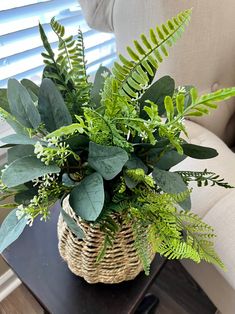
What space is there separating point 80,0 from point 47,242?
0.60 m

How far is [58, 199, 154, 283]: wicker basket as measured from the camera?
0.45 m

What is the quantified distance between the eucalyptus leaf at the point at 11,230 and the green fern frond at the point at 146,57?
8.3 inches

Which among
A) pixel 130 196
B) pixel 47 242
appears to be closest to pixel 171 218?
pixel 130 196

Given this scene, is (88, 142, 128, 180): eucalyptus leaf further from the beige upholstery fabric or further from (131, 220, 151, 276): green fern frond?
the beige upholstery fabric

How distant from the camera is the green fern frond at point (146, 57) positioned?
13.3 inches

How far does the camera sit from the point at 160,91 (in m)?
0.43

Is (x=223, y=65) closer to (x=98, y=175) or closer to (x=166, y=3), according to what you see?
(x=166, y=3)

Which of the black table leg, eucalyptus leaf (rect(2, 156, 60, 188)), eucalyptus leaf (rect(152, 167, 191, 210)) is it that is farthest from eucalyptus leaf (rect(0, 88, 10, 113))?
the black table leg

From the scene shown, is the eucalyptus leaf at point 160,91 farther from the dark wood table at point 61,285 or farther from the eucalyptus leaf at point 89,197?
the dark wood table at point 61,285

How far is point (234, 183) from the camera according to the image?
635 mm

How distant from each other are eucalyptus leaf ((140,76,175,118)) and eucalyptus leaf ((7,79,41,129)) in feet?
0.47

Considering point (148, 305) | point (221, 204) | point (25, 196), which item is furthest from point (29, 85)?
point (148, 305)

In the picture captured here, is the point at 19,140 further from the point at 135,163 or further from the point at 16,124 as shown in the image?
the point at 135,163

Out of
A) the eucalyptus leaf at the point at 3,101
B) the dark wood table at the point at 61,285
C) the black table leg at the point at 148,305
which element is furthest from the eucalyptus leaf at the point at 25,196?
the black table leg at the point at 148,305
